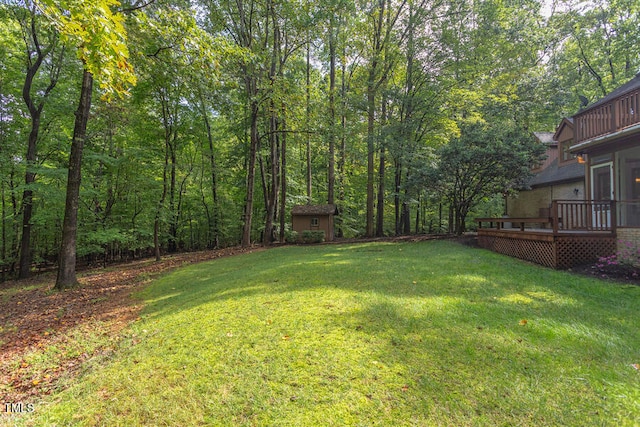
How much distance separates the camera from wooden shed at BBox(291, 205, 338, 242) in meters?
16.5

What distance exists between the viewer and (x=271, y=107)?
1440 cm

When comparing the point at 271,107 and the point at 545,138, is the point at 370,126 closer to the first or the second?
the point at 271,107

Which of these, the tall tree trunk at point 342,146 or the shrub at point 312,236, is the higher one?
the tall tree trunk at point 342,146

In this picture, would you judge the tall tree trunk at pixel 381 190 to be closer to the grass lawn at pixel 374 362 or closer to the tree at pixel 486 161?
the tree at pixel 486 161

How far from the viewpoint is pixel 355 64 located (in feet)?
69.1

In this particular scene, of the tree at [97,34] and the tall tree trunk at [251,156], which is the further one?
the tall tree trunk at [251,156]

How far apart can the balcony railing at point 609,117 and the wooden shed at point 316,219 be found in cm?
1079

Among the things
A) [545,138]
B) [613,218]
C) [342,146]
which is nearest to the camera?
[613,218]

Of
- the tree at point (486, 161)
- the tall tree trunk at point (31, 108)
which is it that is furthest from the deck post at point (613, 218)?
the tall tree trunk at point (31, 108)

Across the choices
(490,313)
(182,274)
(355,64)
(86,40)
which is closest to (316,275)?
(490,313)

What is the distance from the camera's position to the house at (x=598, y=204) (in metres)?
7.30

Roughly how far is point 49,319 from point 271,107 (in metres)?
11.8

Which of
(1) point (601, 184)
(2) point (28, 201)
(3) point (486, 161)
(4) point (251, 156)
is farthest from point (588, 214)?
(2) point (28, 201)

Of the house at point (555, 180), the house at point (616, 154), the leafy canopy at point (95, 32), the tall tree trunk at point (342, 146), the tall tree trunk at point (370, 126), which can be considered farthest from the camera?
the tall tree trunk at point (370, 126)
